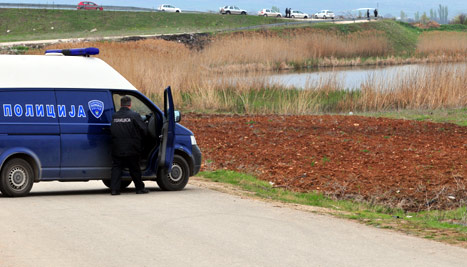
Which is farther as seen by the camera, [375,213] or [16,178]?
[16,178]

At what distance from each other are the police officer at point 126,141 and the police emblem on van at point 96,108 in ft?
1.32

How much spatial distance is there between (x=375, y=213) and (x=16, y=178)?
548 cm

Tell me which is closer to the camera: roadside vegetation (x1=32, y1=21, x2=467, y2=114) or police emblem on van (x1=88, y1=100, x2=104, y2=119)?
police emblem on van (x1=88, y1=100, x2=104, y2=119)

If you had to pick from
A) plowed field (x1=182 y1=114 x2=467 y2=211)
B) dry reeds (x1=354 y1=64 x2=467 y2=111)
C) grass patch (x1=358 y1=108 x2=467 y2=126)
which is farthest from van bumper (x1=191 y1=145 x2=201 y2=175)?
dry reeds (x1=354 y1=64 x2=467 y2=111)

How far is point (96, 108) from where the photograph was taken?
46.0 ft

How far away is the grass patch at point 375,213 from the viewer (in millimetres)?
10773

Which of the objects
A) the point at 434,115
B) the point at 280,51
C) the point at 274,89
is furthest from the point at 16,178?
the point at 280,51

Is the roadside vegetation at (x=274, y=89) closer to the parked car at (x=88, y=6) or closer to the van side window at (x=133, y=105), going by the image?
the van side window at (x=133, y=105)

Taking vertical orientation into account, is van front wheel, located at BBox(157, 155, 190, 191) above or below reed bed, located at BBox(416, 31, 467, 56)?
above

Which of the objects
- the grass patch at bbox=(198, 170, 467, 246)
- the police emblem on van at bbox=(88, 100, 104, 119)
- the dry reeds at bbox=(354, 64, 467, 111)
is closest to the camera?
the grass patch at bbox=(198, 170, 467, 246)

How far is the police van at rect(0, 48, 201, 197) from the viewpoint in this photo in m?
13.4

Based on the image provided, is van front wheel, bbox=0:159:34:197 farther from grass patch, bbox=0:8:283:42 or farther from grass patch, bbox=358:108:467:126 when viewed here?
grass patch, bbox=0:8:283:42

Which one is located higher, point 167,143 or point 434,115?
point 167,143

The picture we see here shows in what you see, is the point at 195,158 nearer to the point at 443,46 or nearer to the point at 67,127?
the point at 67,127
